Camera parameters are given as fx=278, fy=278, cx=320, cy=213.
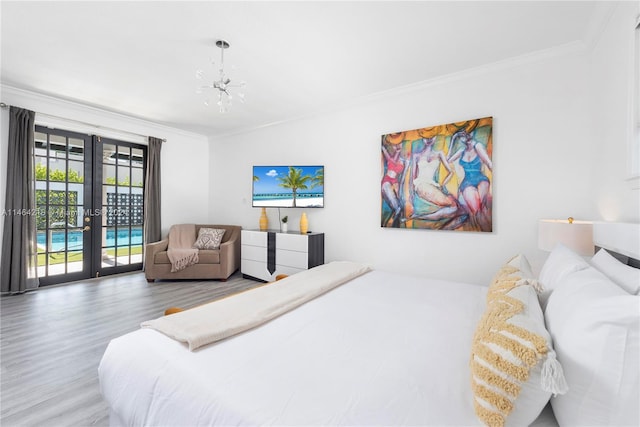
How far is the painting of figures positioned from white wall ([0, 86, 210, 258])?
3932 mm

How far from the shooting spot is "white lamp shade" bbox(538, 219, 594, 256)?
1953 millimetres

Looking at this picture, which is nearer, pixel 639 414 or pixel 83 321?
pixel 639 414

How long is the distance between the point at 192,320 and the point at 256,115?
3775 mm

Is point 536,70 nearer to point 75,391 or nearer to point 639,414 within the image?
point 639,414

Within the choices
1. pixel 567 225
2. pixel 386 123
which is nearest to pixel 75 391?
pixel 567 225

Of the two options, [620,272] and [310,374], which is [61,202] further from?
[620,272]

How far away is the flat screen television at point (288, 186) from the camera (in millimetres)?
4164

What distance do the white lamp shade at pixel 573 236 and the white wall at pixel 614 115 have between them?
22cm

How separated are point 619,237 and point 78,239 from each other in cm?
597

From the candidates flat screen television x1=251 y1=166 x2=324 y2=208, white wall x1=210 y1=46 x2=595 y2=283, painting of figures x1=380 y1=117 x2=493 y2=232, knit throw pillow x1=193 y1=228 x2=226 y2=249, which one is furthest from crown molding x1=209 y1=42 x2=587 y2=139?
knit throw pillow x1=193 y1=228 x2=226 y2=249

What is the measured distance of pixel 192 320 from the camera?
4.51ft

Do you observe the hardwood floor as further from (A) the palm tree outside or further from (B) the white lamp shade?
(B) the white lamp shade

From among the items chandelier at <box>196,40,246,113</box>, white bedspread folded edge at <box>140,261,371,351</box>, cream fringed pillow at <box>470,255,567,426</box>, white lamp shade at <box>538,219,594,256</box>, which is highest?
chandelier at <box>196,40,246,113</box>

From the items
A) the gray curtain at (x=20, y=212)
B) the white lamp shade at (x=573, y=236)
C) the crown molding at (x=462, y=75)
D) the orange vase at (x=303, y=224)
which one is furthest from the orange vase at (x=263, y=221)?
the white lamp shade at (x=573, y=236)
